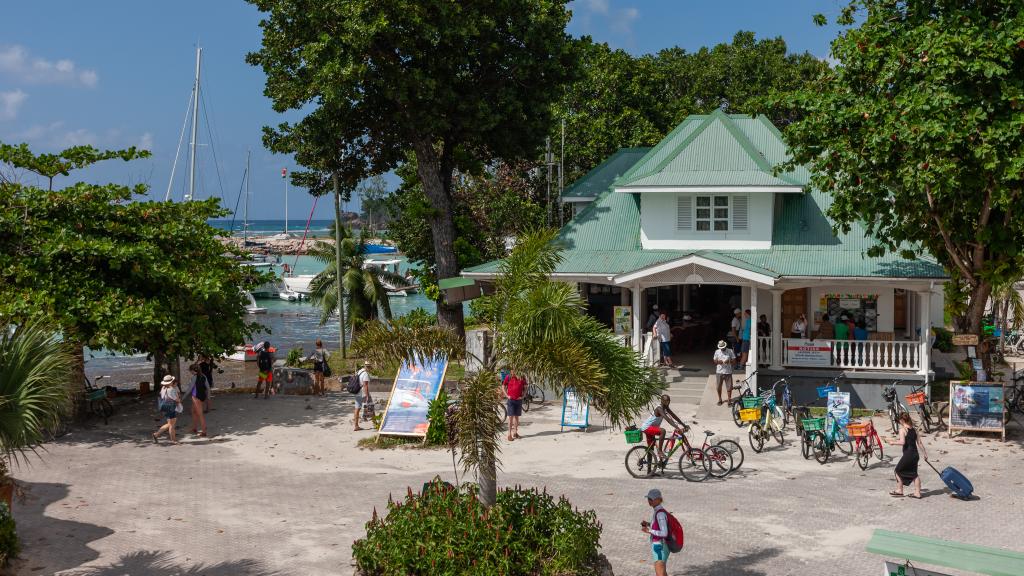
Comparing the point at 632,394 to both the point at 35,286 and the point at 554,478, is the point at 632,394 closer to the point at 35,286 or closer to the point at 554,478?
the point at 554,478

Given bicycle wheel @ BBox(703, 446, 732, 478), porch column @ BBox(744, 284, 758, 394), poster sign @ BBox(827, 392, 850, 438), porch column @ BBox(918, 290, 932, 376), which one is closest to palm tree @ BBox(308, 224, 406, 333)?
porch column @ BBox(744, 284, 758, 394)

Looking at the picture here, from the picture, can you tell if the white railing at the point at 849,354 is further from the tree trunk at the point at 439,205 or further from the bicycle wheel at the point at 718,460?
the tree trunk at the point at 439,205

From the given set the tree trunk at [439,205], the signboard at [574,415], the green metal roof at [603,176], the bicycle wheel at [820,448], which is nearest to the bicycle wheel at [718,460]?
the bicycle wheel at [820,448]

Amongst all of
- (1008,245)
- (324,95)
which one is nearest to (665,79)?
(324,95)

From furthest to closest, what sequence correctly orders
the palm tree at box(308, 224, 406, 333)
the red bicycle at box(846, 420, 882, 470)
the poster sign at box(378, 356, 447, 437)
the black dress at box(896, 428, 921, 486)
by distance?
the palm tree at box(308, 224, 406, 333) → the poster sign at box(378, 356, 447, 437) → the red bicycle at box(846, 420, 882, 470) → the black dress at box(896, 428, 921, 486)

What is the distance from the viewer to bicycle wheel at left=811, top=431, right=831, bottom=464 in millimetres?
19375

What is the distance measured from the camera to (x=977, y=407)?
2141 cm

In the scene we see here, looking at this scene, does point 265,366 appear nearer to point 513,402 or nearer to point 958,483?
point 513,402

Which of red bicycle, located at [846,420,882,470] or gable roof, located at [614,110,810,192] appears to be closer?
red bicycle, located at [846,420,882,470]

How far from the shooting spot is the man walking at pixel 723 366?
23828 mm

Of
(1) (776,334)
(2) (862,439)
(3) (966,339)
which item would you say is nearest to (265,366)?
(1) (776,334)

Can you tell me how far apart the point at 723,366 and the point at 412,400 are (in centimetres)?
785

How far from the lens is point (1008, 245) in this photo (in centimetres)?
2112

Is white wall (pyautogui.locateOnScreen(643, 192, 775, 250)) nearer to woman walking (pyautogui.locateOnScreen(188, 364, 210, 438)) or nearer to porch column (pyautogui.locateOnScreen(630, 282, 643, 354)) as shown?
porch column (pyautogui.locateOnScreen(630, 282, 643, 354))
